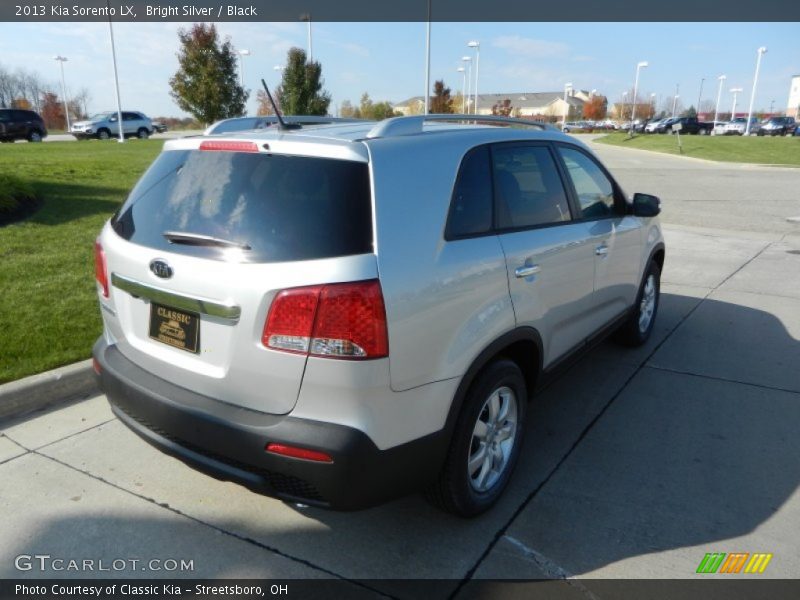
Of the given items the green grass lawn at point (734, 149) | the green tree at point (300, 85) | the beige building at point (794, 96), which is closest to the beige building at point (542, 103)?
the beige building at point (794, 96)

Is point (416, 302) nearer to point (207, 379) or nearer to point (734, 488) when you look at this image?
point (207, 379)

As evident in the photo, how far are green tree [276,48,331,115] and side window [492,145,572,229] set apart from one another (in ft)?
81.7

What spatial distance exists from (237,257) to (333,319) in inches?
18.3

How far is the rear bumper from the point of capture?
2.20 m

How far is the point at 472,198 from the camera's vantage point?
9.24 feet

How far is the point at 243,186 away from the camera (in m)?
2.46

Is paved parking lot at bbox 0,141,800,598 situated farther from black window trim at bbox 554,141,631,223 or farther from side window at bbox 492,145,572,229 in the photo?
side window at bbox 492,145,572,229

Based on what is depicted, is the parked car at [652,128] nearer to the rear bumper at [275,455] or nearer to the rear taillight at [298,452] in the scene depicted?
the rear bumper at [275,455]

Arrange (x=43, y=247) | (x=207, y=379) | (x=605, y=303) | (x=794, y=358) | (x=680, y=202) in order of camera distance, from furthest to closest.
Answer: (x=680, y=202), (x=43, y=247), (x=794, y=358), (x=605, y=303), (x=207, y=379)

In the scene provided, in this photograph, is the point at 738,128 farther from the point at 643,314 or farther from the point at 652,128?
the point at 643,314

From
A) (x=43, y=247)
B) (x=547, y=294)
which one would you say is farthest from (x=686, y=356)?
(x=43, y=247)

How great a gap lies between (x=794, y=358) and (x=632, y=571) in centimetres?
341

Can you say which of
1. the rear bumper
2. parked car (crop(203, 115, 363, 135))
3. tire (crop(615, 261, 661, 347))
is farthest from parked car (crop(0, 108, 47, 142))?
the rear bumper

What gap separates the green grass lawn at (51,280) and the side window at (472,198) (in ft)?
10.2
